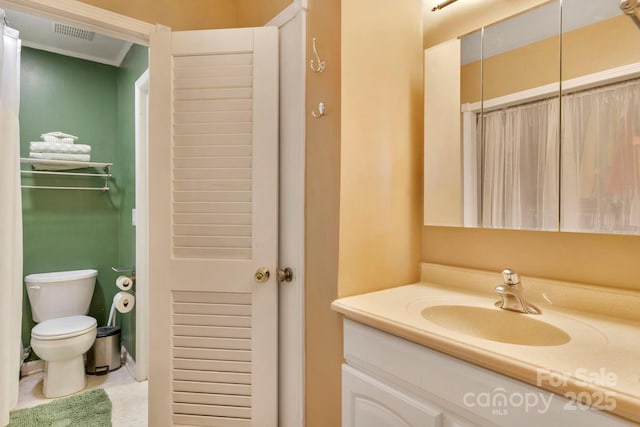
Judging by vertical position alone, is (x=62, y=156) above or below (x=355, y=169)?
above

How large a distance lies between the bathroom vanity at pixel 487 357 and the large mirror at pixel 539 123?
24 cm

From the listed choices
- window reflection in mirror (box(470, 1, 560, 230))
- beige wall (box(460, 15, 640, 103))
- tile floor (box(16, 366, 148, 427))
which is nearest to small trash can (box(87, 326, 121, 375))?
tile floor (box(16, 366, 148, 427))

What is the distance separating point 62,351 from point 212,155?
5.60 feet

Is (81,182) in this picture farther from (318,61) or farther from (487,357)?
(487,357)

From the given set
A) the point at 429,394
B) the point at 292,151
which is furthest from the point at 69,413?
the point at 429,394

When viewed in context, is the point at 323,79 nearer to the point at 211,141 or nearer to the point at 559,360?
the point at 211,141

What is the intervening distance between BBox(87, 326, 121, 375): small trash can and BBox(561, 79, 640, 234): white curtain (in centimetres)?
283

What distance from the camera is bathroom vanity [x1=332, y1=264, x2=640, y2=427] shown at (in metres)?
0.62

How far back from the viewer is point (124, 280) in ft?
7.57

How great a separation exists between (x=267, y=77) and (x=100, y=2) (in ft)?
2.61

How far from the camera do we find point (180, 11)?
1650 millimetres

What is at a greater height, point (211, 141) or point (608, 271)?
point (211, 141)

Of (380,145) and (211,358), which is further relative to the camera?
(211,358)

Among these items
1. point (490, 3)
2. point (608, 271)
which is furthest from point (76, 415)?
point (490, 3)
